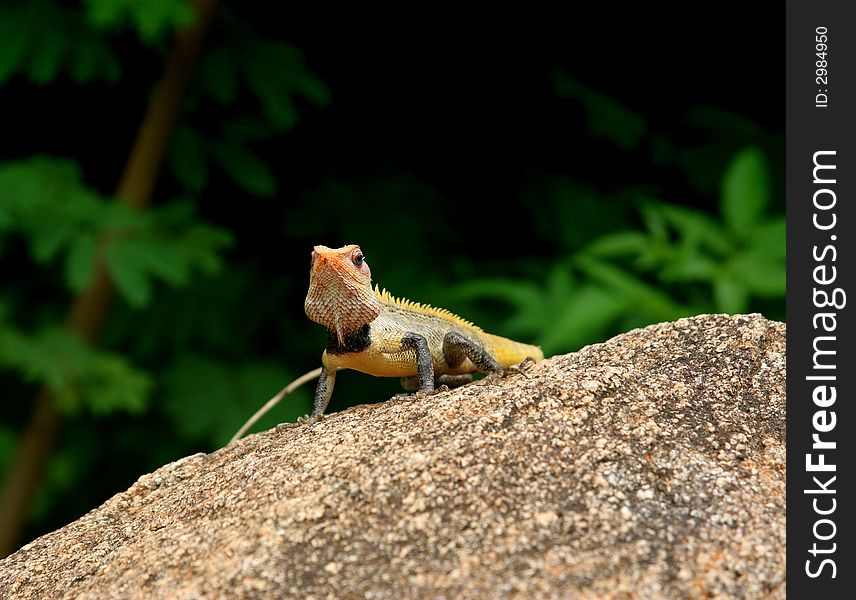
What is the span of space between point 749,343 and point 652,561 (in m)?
1.24

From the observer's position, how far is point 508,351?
407 centimetres

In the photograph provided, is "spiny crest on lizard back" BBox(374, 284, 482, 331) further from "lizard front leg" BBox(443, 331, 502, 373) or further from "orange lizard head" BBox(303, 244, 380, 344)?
"orange lizard head" BBox(303, 244, 380, 344)

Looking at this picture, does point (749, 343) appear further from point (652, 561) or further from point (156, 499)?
point (156, 499)

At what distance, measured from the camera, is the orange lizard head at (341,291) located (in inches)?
129

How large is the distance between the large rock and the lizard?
275mm

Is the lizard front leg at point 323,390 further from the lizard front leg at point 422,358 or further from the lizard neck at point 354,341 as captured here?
the lizard front leg at point 422,358

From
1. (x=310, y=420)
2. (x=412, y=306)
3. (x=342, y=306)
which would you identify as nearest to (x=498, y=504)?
(x=342, y=306)

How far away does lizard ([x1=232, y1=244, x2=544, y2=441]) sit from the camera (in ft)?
10.9

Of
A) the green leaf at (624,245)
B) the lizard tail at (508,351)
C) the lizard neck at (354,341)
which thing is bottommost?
the lizard neck at (354,341)

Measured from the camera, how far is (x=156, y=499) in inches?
132

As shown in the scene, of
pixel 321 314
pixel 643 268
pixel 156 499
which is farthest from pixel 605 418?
pixel 643 268

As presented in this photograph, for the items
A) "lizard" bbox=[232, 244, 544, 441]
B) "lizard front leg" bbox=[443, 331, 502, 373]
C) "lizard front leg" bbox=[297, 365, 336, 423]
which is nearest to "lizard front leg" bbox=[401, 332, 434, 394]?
"lizard" bbox=[232, 244, 544, 441]

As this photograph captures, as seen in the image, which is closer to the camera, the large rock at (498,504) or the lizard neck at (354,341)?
the large rock at (498,504)

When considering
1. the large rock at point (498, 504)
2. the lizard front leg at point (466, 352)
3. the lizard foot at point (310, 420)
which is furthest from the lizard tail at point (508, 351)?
the lizard foot at point (310, 420)
